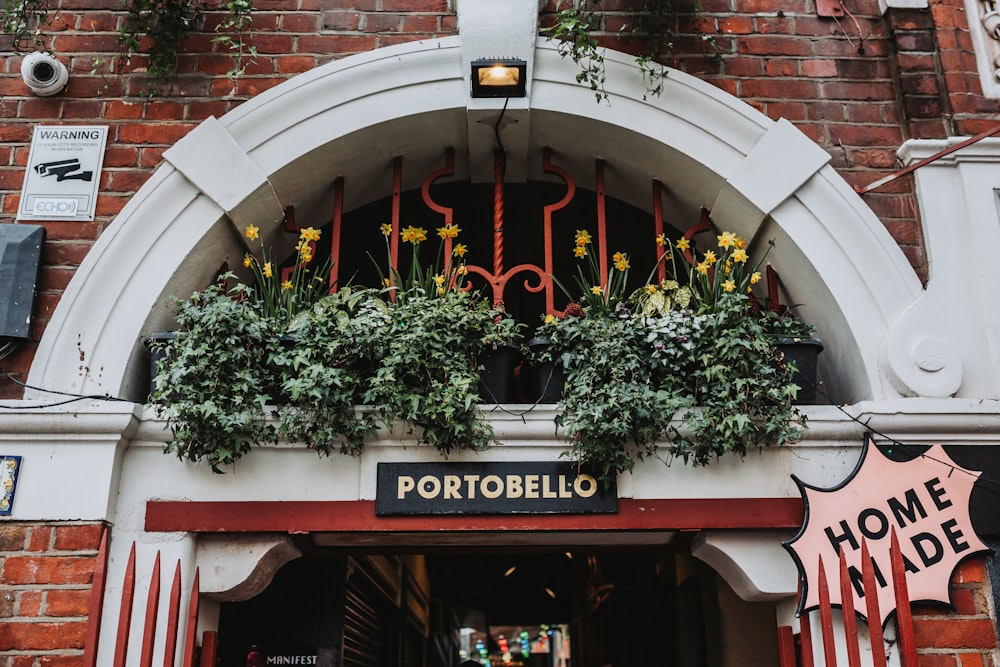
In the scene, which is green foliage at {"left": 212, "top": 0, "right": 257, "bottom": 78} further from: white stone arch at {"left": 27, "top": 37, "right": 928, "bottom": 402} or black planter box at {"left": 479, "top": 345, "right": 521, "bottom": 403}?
black planter box at {"left": 479, "top": 345, "right": 521, "bottom": 403}

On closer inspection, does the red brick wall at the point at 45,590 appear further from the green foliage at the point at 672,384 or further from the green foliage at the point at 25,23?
the green foliage at the point at 25,23

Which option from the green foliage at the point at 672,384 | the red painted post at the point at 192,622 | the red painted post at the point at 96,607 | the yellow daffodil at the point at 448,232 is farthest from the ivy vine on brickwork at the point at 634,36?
the red painted post at the point at 96,607

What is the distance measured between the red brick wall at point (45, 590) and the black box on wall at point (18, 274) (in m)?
0.83

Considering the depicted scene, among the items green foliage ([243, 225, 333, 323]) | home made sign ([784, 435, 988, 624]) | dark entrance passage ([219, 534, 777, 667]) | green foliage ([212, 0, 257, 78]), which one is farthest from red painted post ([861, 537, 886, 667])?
green foliage ([212, 0, 257, 78])

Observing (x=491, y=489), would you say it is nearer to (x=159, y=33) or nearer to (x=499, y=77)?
(x=499, y=77)

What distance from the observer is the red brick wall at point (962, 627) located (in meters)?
3.37

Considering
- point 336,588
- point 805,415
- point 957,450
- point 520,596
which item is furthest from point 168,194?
point 520,596

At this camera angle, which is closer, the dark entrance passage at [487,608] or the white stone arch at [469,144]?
the white stone arch at [469,144]

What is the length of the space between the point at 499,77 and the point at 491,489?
6.12 ft

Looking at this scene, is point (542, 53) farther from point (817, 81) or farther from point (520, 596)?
point (520, 596)

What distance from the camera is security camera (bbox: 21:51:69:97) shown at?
4.04 m

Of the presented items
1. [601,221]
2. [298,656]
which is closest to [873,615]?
[601,221]

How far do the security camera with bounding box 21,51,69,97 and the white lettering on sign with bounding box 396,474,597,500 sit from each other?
8.03 feet

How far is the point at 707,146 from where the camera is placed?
13.3 feet
